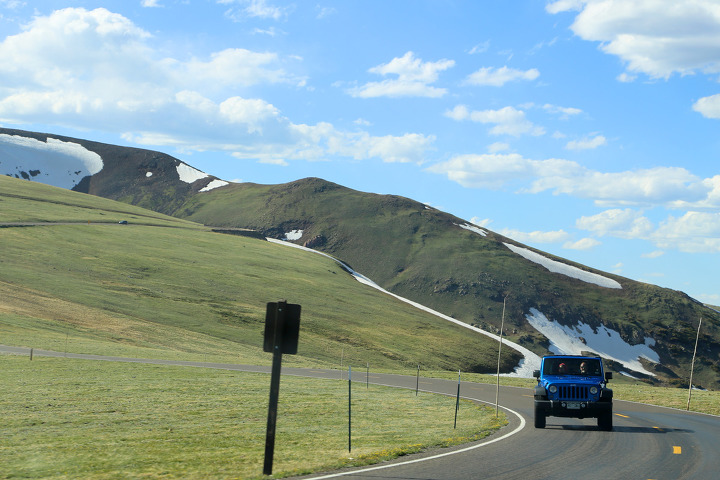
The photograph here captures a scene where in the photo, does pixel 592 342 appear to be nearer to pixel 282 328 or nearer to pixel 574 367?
pixel 574 367

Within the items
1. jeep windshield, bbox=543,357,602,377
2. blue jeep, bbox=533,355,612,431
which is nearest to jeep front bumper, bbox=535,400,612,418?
blue jeep, bbox=533,355,612,431

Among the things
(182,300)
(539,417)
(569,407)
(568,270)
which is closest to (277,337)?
(539,417)

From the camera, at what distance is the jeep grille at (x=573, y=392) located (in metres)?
21.8

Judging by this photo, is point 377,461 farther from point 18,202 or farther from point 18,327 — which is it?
point 18,202

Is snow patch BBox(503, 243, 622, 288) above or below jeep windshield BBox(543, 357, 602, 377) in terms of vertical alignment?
above

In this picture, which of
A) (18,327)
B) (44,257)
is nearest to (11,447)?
(18,327)

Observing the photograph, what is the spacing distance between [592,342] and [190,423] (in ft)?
453

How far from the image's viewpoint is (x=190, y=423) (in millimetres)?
20484

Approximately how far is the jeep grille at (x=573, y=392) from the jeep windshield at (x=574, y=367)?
50.6 inches

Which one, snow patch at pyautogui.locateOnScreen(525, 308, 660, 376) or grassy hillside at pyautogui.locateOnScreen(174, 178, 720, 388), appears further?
grassy hillside at pyautogui.locateOnScreen(174, 178, 720, 388)

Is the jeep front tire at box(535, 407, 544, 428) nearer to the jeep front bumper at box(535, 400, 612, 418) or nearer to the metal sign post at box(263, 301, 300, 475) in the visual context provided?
the jeep front bumper at box(535, 400, 612, 418)

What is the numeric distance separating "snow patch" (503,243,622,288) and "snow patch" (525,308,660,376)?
30274 mm

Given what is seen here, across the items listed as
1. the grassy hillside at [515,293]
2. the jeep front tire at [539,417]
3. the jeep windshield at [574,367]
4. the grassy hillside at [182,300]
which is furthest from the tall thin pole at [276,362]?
the grassy hillside at [515,293]

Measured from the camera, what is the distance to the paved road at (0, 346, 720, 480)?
13.1 m
